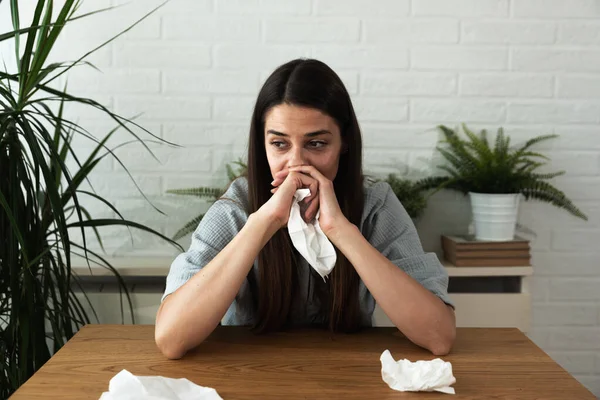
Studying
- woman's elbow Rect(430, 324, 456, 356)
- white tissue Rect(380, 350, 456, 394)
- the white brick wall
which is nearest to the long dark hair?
woman's elbow Rect(430, 324, 456, 356)

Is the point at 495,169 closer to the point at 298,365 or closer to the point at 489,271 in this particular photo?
the point at 489,271

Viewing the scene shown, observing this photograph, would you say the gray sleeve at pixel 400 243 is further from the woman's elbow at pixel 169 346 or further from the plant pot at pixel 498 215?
the plant pot at pixel 498 215

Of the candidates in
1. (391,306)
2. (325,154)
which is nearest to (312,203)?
(325,154)

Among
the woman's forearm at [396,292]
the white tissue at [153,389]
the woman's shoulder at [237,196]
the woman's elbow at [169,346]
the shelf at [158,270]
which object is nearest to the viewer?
the white tissue at [153,389]

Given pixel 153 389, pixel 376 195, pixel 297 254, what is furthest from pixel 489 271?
pixel 153 389

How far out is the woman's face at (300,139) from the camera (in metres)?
1.62

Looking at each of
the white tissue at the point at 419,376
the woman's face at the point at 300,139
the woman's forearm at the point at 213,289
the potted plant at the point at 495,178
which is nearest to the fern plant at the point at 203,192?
the potted plant at the point at 495,178

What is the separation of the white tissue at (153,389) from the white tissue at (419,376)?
0.30m

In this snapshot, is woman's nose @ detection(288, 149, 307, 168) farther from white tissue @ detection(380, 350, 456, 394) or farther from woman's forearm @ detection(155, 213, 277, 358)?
white tissue @ detection(380, 350, 456, 394)

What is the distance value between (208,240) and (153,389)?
0.61 metres

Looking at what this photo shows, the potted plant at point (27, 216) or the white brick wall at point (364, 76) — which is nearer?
the potted plant at point (27, 216)

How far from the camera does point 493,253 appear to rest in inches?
95.5

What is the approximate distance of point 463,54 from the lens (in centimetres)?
257

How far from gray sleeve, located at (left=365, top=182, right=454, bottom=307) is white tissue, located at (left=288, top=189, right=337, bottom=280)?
21 centimetres
